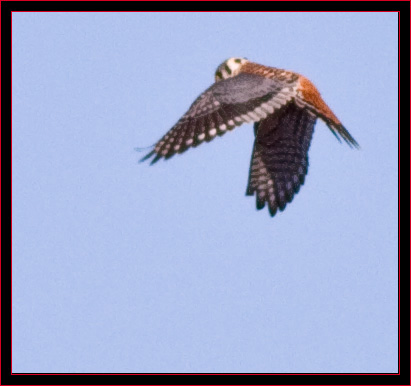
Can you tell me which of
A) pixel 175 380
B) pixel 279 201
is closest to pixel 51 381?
pixel 175 380

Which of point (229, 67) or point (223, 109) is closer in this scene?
point (223, 109)

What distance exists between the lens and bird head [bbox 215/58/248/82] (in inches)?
324

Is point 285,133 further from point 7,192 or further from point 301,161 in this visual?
point 7,192

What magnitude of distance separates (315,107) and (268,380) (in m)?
2.37

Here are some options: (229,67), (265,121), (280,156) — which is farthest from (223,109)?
(229,67)

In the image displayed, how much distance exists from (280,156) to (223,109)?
0.97m

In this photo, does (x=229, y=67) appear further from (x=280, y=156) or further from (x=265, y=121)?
(x=280, y=156)

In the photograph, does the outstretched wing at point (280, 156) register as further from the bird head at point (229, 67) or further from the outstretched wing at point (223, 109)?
the bird head at point (229, 67)

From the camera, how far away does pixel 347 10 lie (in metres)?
7.33

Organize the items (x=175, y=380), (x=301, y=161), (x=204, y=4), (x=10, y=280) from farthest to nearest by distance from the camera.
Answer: (x=301, y=161) → (x=204, y=4) → (x=10, y=280) → (x=175, y=380)

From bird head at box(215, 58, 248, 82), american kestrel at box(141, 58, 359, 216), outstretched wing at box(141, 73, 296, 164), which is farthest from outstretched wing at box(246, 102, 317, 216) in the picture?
bird head at box(215, 58, 248, 82)

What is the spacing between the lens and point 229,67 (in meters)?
8.30

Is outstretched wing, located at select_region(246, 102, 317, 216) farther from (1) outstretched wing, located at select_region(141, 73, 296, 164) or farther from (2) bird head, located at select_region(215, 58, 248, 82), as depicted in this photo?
(2) bird head, located at select_region(215, 58, 248, 82)

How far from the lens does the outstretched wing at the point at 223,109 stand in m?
6.80
